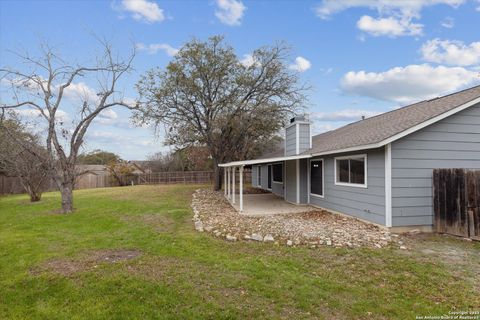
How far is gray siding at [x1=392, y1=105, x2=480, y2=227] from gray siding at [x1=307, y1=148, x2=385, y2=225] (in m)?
0.30

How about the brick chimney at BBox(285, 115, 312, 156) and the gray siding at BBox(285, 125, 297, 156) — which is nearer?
the brick chimney at BBox(285, 115, 312, 156)

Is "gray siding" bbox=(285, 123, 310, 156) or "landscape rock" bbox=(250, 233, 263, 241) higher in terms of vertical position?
"gray siding" bbox=(285, 123, 310, 156)

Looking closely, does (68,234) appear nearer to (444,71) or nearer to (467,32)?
(467,32)

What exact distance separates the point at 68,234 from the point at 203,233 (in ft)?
11.1

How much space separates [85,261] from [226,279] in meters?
2.68

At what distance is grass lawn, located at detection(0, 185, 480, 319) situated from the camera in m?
3.45

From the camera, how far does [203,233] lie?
23.5ft

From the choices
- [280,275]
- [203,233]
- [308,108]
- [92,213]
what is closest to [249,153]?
[308,108]

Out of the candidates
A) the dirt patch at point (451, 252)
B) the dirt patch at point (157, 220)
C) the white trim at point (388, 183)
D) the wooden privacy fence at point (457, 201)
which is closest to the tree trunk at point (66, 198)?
the dirt patch at point (157, 220)

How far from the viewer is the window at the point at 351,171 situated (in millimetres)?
8031

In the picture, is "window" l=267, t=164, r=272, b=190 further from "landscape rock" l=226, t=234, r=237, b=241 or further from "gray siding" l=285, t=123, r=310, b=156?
"landscape rock" l=226, t=234, r=237, b=241

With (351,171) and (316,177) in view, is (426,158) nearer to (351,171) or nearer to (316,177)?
(351,171)

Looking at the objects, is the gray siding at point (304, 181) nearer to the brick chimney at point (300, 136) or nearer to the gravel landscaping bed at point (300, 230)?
the brick chimney at point (300, 136)

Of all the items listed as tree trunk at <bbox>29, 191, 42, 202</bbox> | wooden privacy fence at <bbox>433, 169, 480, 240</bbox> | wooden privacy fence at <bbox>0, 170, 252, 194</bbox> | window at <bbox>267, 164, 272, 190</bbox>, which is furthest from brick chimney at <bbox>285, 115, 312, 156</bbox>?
wooden privacy fence at <bbox>0, 170, 252, 194</bbox>
